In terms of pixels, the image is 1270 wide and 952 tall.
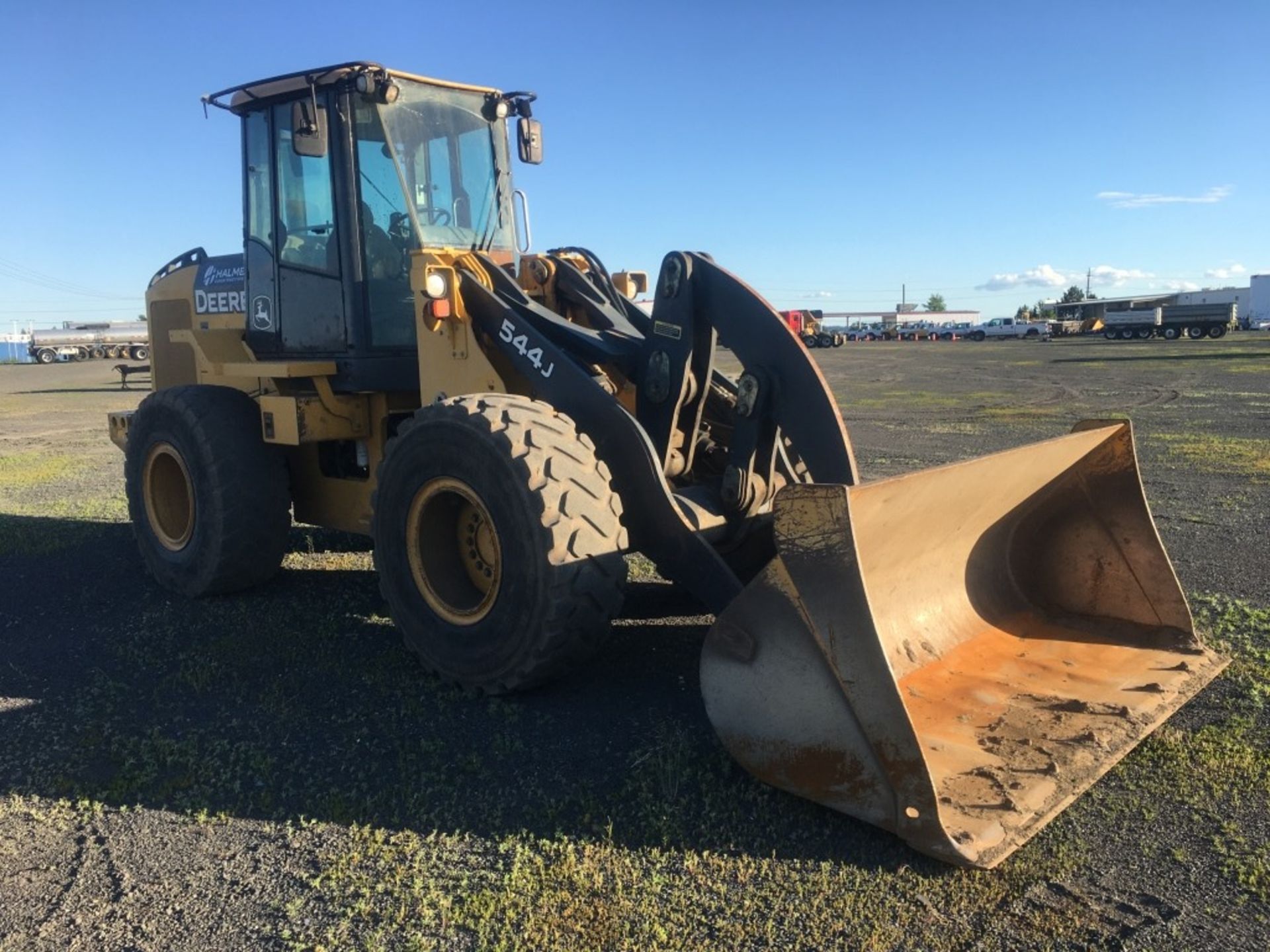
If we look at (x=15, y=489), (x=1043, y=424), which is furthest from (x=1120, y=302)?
(x=15, y=489)

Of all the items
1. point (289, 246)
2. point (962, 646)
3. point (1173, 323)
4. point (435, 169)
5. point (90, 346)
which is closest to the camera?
point (962, 646)

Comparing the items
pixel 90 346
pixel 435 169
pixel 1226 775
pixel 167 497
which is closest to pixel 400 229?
pixel 435 169

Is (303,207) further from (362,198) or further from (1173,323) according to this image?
(1173,323)

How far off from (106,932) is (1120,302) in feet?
340

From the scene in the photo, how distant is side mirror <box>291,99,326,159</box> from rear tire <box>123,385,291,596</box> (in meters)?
1.86

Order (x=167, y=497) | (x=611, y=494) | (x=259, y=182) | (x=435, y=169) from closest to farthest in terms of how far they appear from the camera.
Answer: (x=611, y=494)
(x=435, y=169)
(x=259, y=182)
(x=167, y=497)

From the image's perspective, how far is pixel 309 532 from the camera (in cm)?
822

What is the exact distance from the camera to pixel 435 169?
230 inches

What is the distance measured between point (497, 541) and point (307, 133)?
256cm

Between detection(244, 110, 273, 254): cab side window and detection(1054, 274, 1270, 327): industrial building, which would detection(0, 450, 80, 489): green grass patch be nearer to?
detection(244, 110, 273, 254): cab side window

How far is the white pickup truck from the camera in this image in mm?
76312

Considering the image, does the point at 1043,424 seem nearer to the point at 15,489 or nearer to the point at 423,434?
the point at 423,434

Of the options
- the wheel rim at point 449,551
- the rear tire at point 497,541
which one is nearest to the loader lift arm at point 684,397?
the rear tire at point 497,541

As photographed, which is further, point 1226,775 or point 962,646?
point 962,646
